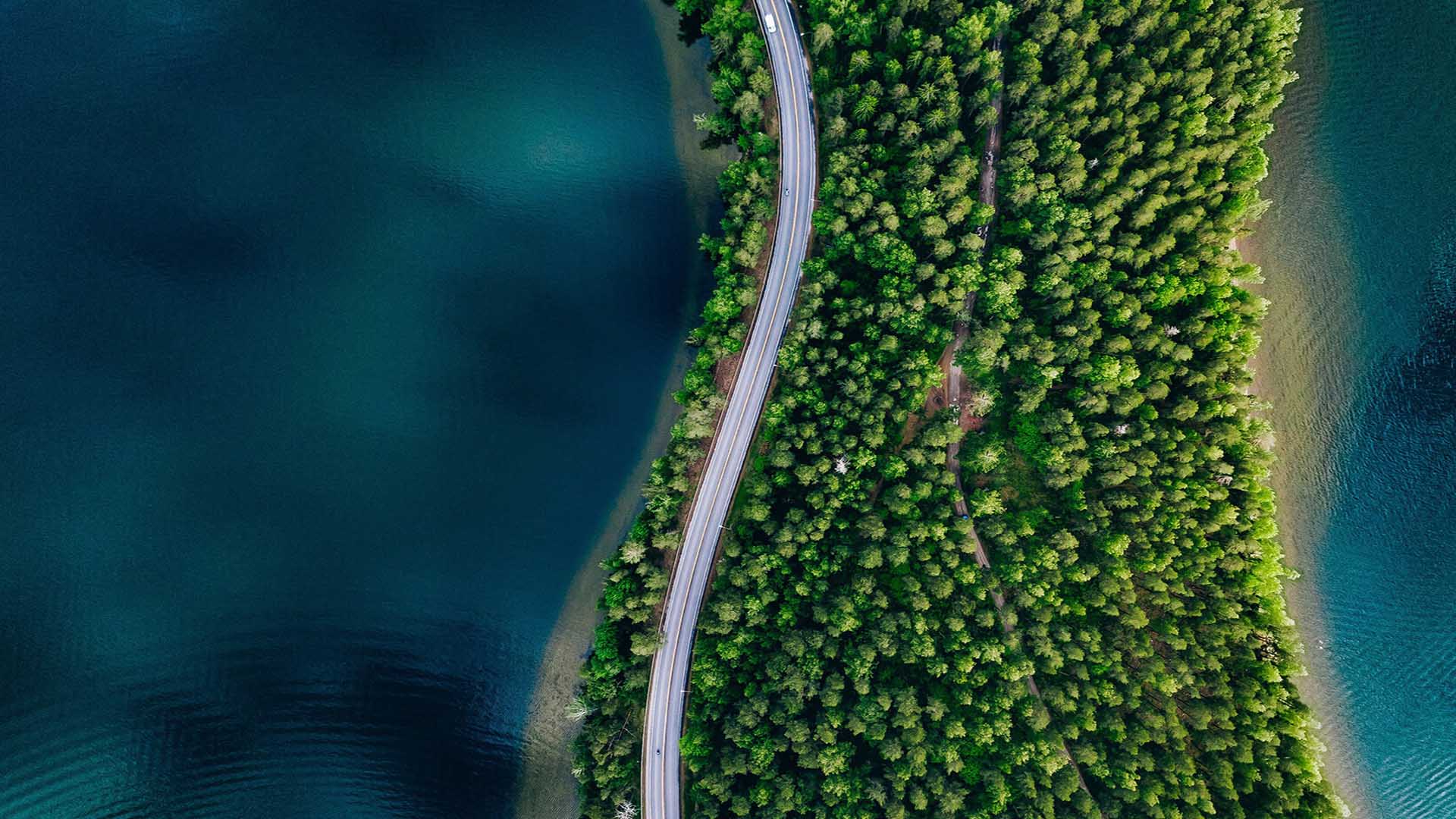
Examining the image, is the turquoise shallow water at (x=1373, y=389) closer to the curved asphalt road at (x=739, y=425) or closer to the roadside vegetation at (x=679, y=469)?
the curved asphalt road at (x=739, y=425)

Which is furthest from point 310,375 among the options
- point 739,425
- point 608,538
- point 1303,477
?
point 1303,477

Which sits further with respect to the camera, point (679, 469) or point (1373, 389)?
point (1373, 389)

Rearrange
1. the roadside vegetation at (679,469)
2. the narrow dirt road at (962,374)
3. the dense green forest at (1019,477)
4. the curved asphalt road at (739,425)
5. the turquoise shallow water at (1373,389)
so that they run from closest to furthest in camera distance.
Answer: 1. the dense green forest at (1019,477)
2. the narrow dirt road at (962,374)
3. the roadside vegetation at (679,469)
4. the curved asphalt road at (739,425)
5. the turquoise shallow water at (1373,389)

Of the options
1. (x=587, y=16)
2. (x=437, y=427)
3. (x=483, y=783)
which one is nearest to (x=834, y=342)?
(x=437, y=427)

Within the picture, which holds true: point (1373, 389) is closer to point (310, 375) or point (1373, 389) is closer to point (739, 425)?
point (739, 425)

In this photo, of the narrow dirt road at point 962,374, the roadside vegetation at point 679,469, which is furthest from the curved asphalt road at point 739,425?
the narrow dirt road at point 962,374

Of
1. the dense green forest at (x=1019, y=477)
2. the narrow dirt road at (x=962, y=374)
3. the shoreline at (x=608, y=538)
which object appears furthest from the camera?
the shoreline at (x=608, y=538)
